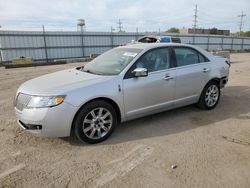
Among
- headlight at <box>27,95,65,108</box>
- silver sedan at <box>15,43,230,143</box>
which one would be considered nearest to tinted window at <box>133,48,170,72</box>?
silver sedan at <box>15,43,230,143</box>

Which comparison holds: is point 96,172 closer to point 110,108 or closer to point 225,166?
point 110,108

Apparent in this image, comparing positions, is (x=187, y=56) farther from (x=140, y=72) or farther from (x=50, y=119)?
(x=50, y=119)

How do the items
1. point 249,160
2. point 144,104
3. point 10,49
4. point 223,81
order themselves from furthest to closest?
point 10,49
point 223,81
point 144,104
point 249,160

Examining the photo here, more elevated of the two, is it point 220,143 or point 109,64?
point 109,64

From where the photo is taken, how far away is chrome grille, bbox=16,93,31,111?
132 inches

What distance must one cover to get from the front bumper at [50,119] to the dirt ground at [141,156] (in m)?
0.32

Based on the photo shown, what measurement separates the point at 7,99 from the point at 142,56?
4.26 m

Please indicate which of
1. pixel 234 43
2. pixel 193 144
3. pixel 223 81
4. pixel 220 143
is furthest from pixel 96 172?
pixel 234 43

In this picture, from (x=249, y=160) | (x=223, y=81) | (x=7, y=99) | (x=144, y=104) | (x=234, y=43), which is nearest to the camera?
(x=249, y=160)

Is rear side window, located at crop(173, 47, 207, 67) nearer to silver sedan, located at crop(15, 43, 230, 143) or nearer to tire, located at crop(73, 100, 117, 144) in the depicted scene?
silver sedan, located at crop(15, 43, 230, 143)

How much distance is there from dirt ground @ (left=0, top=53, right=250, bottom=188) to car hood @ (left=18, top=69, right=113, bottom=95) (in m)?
0.88

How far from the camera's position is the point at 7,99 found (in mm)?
6238

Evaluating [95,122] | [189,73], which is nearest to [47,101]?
[95,122]

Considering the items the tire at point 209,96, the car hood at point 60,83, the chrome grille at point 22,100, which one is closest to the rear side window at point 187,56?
the tire at point 209,96
